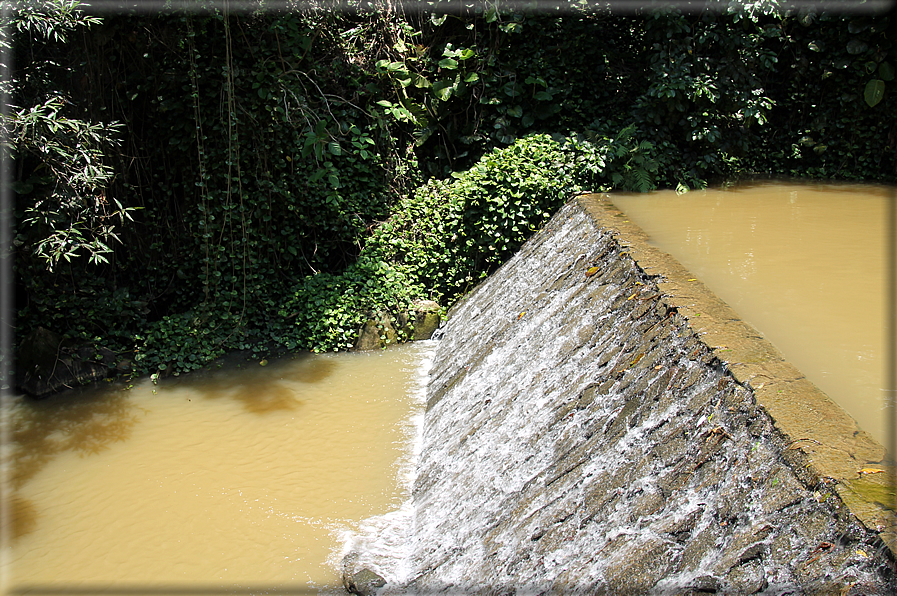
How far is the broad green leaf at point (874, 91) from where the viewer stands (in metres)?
9.38

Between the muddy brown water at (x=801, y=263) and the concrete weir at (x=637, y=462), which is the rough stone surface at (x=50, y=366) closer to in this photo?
the concrete weir at (x=637, y=462)

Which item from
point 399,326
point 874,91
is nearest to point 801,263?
point 399,326

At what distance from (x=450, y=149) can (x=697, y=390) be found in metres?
6.89

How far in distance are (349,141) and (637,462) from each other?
665 centimetres

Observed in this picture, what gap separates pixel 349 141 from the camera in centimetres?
856

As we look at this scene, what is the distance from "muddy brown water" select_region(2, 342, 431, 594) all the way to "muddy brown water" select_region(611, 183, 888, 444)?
10.1ft

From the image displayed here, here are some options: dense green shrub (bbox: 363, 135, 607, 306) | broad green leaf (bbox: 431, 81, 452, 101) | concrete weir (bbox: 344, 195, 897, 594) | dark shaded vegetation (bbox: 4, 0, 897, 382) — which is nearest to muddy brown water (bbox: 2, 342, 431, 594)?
concrete weir (bbox: 344, 195, 897, 594)

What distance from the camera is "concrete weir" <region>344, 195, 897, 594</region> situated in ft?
7.23

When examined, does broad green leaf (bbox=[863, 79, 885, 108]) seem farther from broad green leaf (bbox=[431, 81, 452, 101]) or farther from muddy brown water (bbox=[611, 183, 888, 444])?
broad green leaf (bbox=[431, 81, 452, 101])

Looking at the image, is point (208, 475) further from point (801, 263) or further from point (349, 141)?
point (801, 263)

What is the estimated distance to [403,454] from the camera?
5.63 metres

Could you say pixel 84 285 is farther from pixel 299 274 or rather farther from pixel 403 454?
pixel 403 454

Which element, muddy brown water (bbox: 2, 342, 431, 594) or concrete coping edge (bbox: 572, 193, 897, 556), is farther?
muddy brown water (bbox: 2, 342, 431, 594)

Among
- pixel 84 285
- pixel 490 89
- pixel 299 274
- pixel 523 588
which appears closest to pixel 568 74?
pixel 490 89
